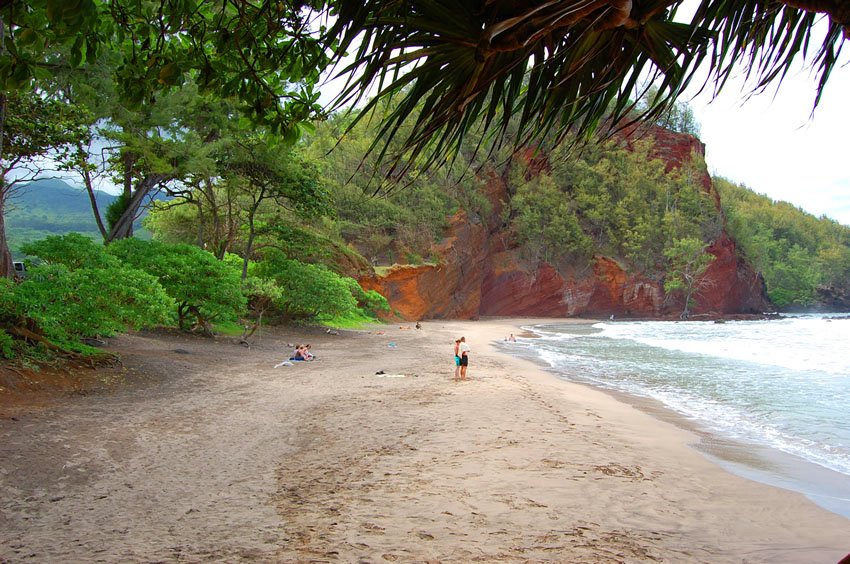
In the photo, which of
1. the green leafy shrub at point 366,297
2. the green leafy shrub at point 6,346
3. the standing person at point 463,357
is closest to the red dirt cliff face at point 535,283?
the green leafy shrub at point 366,297

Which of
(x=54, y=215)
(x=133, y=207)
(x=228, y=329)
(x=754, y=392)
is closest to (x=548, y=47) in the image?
(x=754, y=392)

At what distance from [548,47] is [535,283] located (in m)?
51.8

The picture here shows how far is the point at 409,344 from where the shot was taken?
70.4 feet

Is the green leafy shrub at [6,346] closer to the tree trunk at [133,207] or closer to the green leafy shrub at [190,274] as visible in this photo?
the green leafy shrub at [190,274]

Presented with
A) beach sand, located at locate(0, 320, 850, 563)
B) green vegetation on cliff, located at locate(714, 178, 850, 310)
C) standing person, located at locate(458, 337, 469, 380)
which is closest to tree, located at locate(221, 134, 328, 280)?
standing person, located at locate(458, 337, 469, 380)

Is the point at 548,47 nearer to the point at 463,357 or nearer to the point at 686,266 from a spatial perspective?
the point at 463,357

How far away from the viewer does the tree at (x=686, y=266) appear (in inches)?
2163

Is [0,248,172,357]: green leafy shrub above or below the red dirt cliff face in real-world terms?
below

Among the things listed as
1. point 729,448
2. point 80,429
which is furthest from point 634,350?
point 80,429

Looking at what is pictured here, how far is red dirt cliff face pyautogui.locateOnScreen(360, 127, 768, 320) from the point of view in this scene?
42.5 metres

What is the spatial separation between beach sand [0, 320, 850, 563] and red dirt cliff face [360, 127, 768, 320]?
95.7ft

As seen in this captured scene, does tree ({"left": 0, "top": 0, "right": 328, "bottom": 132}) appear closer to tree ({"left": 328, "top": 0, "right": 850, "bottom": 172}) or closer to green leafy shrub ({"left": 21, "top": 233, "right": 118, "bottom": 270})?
tree ({"left": 328, "top": 0, "right": 850, "bottom": 172})

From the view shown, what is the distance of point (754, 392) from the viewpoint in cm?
1197

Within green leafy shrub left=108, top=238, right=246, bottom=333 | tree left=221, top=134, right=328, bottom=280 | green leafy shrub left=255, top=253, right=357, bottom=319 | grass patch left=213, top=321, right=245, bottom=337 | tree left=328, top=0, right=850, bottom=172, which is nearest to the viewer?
tree left=328, top=0, right=850, bottom=172
